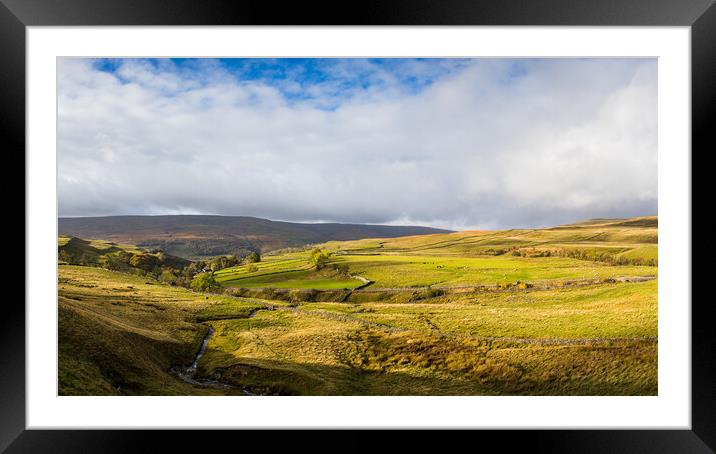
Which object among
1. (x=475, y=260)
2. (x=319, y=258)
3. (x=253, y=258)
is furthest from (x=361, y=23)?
(x=475, y=260)

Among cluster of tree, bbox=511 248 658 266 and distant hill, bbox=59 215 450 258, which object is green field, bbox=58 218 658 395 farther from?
distant hill, bbox=59 215 450 258

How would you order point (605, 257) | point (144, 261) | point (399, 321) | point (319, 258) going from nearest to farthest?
point (399, 321) → point (605, 257) → point (319, 258) → point (144, 261)

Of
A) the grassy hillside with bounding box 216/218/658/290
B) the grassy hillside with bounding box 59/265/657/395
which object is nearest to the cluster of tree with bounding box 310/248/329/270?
the grassy hillside with bounding box 216/218/658/290

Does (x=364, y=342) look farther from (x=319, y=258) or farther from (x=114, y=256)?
(x=114, y=256)

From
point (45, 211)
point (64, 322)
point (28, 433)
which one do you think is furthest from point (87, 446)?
point (64, 322)

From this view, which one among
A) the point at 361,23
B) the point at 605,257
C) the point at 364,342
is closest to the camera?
the point at 361,23

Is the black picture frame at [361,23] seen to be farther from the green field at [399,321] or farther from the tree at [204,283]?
the tree at [204,283]

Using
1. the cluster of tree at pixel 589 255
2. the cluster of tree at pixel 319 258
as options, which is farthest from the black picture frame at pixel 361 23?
the cluster of tree at pixel 589 255
